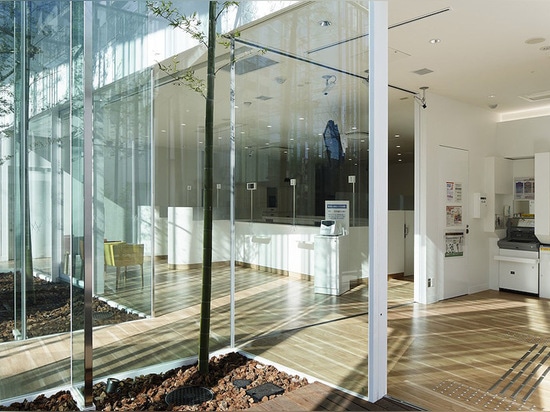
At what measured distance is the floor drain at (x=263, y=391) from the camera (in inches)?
115

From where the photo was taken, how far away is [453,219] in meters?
6.51

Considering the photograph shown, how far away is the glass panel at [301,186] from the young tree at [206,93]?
533 mm

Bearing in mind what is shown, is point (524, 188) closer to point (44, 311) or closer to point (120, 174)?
point (120, 174)

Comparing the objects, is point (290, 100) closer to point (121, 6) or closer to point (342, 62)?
point (342, 62)

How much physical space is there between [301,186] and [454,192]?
357 cm

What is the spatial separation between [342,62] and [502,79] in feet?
10.00

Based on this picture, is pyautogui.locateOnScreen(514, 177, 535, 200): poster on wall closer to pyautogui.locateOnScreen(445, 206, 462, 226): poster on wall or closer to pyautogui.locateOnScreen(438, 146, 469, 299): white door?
pyautogui.locateOnScreen(438, 146, 469, 299): white door

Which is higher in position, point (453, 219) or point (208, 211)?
point (208, 211)

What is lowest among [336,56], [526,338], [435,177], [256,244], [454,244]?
[526,338]

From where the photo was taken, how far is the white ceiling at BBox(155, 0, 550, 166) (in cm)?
347

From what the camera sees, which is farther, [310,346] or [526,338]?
[526,338]

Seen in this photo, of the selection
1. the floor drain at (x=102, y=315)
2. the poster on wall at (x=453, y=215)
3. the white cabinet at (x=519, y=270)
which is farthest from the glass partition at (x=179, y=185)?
the white cabinet at (x=519, y=270)

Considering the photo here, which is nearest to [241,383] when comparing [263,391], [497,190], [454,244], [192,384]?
[263,391]

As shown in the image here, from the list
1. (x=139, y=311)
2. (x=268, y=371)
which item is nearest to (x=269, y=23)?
(x=139, y=311)
